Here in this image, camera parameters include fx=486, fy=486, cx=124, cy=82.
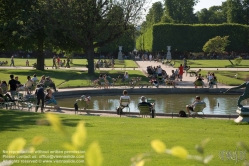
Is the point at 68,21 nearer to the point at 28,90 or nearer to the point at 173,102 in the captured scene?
the point at 28,90

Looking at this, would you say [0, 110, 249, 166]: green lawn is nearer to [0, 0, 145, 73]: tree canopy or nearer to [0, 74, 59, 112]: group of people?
[0, 74, 59, 112]: group of people

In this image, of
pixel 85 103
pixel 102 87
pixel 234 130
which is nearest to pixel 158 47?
pixel 102 87

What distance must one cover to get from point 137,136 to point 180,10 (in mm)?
98174

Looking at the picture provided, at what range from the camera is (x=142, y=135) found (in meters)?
10.3

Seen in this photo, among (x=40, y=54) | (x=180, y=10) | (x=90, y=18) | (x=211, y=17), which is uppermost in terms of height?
(x=180, y=10)

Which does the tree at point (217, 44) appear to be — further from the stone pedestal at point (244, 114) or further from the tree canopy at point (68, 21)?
the stone pedestal at point (244, 114)

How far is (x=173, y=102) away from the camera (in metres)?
22.4

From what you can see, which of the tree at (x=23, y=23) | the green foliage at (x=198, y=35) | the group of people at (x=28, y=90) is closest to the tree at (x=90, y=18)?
the tree at (x=23, y=23)

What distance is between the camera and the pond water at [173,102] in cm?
1986

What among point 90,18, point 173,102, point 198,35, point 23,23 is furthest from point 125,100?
point 198,35

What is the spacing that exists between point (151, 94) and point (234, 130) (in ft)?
46.4

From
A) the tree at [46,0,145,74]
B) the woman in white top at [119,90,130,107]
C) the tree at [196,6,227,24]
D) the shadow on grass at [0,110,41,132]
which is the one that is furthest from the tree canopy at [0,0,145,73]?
the tree at [196,6,227,24]

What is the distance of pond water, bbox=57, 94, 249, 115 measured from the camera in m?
19.9

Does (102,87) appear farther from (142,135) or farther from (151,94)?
(142,135)
